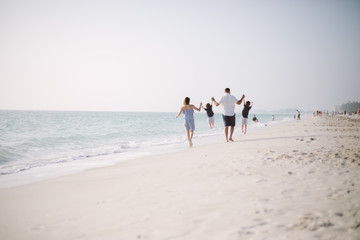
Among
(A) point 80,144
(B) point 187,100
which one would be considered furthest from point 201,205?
(A) point 80,144

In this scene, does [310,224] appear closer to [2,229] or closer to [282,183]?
[282,183]

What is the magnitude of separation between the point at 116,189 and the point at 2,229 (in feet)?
5.58

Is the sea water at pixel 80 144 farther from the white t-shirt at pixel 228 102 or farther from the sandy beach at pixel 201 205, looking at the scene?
the sandy beach at pixel 201 205

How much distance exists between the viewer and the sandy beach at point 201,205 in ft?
7.14

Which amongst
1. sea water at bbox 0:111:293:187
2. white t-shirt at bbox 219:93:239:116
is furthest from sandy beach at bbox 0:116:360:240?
white t-shirt at bbox 219:93:239:116

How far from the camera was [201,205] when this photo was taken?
278 centimetres

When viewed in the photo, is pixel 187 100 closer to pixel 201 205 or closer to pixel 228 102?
pixel 228 102

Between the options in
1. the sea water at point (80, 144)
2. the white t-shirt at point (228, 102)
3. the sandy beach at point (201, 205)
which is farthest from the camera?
the white t-shirt at point (228, 102)

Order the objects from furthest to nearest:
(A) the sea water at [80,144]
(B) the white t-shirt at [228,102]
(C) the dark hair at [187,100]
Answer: (C) the dark hair at [187,100] → (B) the white t-shirt at [228,102] → (A) the sea water at [80,144]

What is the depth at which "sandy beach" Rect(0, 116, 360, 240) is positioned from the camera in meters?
2.18

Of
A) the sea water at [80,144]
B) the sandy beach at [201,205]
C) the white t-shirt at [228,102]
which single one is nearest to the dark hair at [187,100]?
the white t-shirt at [228,102]

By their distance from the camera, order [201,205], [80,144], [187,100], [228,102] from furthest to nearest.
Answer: [80,144] → [187,100] → [228,102] → [201,205]

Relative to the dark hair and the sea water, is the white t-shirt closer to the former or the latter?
the dark hair

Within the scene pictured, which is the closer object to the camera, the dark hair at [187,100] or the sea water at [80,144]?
the sea water at [80,144]
